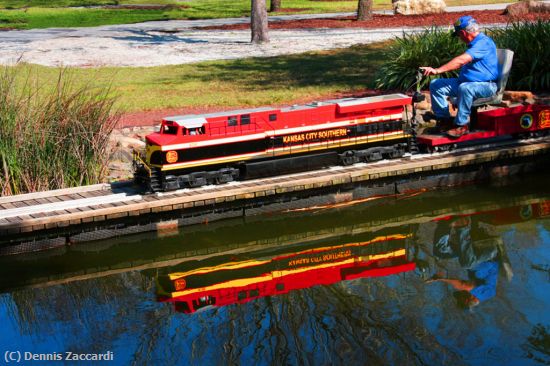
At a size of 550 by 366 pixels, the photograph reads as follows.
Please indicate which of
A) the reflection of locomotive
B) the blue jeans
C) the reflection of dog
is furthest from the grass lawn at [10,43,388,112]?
the reflection of dog

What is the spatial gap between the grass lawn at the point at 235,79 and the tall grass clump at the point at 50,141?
14.5ft

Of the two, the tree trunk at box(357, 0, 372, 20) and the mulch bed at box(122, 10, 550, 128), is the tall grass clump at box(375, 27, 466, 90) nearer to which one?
the mulch bed at box(122, 10, 550, 128)

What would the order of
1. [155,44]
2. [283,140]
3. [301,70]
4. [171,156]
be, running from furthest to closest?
1. [155,44]
2. [301,70]
3. [283,140]
4. [171,156]

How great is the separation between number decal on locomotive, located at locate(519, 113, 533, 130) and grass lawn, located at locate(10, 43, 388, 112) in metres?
6.05

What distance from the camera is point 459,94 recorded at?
56.2 feet

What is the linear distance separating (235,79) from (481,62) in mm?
9799

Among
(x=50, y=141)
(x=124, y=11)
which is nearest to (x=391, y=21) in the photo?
(x=124, y=11)

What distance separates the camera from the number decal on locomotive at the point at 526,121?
18.0 m

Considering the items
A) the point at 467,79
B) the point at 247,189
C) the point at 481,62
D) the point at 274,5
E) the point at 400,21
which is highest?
the point at 481,62

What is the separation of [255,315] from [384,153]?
6.01 m

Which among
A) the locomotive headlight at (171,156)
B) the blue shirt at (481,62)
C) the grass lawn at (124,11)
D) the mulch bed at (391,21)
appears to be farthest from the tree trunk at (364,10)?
the locomotive headlight at (171,156)

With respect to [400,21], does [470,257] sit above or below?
below

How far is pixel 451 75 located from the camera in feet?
71.4

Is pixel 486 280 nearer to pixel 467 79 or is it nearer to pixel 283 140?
pixel 283 140
